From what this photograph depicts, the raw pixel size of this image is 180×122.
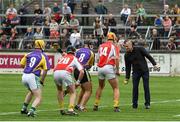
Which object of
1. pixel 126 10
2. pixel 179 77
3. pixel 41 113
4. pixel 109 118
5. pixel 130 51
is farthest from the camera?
pixel 126 10

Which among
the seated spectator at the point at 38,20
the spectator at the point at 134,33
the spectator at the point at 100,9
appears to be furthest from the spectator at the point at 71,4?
the spectator at the point at 134,33

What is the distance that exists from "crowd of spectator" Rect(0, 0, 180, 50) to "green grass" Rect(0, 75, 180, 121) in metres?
6.49

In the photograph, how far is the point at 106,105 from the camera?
23062 millimetres

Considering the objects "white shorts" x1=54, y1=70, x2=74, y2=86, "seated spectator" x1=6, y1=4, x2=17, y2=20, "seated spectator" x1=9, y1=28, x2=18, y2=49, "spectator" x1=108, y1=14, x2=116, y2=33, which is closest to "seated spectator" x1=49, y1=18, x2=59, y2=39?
"seated spectator" x1=9, y1=28, x2=18, y2=49

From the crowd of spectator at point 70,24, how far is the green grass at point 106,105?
649cm

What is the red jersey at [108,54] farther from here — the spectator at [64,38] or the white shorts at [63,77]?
the spectator at [64,38]

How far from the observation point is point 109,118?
62.1 feet

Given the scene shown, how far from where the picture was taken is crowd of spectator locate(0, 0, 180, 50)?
3991cm

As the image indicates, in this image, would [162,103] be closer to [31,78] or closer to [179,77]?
[31,78]

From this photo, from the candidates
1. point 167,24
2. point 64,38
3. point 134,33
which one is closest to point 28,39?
point 64,38

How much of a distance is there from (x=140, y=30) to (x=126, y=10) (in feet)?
5.51

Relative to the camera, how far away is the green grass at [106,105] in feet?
62.8

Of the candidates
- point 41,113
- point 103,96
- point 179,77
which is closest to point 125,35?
point 179,77

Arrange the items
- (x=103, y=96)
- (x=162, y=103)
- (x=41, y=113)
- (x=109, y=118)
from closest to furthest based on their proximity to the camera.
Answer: (x=109, y=118)
(x=41, y=113)
(x=162, y=103)
(x=103, y=96)
